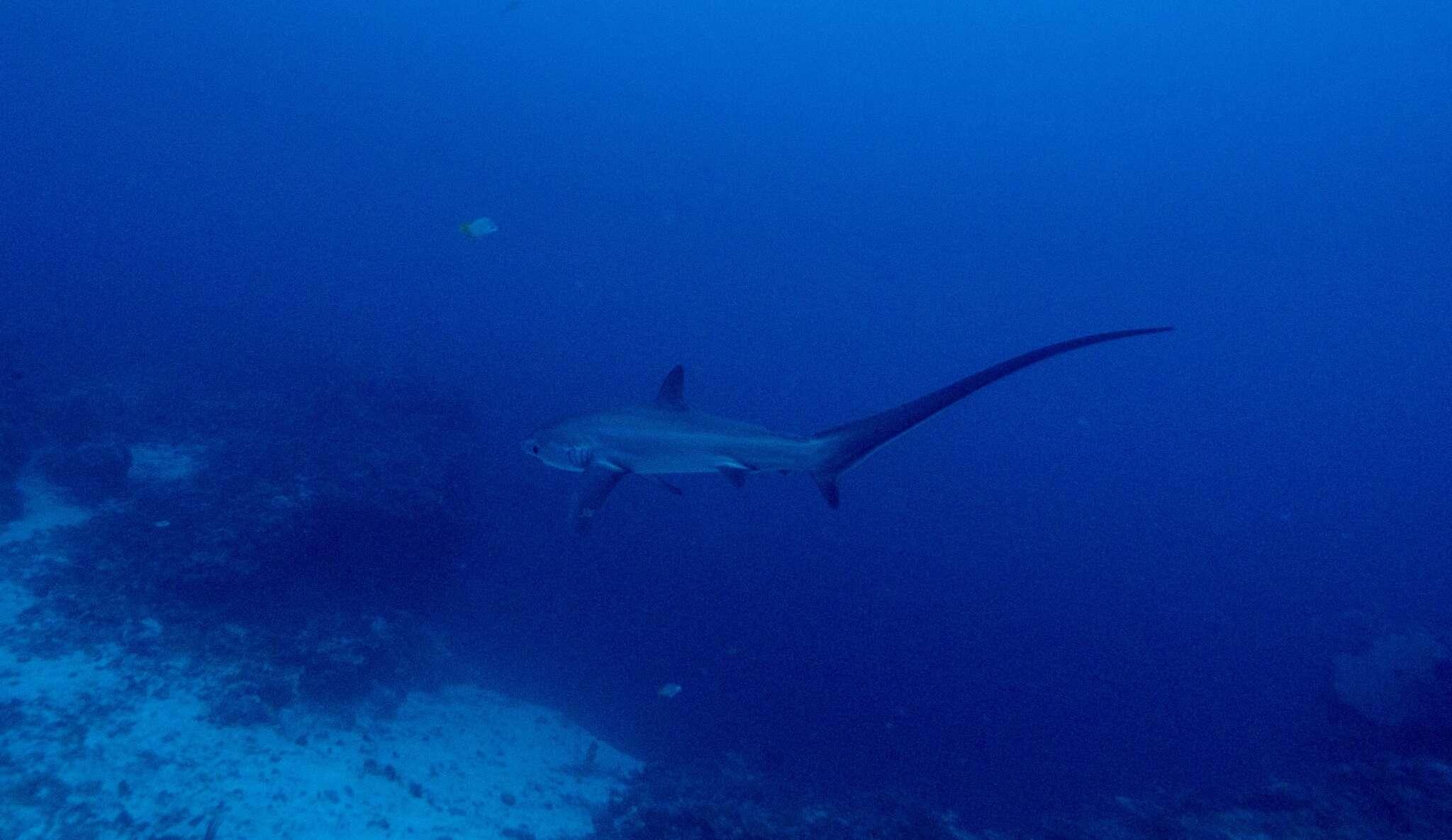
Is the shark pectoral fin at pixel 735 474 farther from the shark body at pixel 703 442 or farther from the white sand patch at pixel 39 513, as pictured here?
the white sand patch at pixel 39 513

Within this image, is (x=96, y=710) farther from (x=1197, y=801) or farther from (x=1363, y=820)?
(x=1363, y=820)

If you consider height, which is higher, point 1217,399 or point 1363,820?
point 1217,399

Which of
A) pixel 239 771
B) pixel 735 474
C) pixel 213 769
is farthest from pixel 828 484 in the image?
pixel 213 769

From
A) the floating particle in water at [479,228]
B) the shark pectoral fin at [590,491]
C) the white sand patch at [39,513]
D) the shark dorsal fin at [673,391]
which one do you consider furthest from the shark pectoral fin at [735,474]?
the white sand patch at [39,513]

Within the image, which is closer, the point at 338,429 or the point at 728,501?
the point at 338,429

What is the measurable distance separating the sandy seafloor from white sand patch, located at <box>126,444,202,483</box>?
2.62 metres

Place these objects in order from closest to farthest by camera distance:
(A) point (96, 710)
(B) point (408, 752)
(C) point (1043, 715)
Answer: (A) point (96, 710), (B) point (408, 752), (C) point (1043, 715)

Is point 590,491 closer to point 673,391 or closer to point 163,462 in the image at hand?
point 673,391

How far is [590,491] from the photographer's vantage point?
603 cm

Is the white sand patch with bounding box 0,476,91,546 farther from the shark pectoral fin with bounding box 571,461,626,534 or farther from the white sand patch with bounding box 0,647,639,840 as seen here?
the shark pectoral fin with bounding box 571,461,626,534

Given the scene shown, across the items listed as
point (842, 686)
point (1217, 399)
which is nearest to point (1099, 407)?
point (1217, 399)

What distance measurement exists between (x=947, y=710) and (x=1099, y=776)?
12.2ft

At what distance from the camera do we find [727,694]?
15164 millimetres

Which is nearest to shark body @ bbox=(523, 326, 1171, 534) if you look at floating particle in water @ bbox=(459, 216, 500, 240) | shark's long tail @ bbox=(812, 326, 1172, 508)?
shark's long tail @ bbox=(812, 326, 1172, 508)
